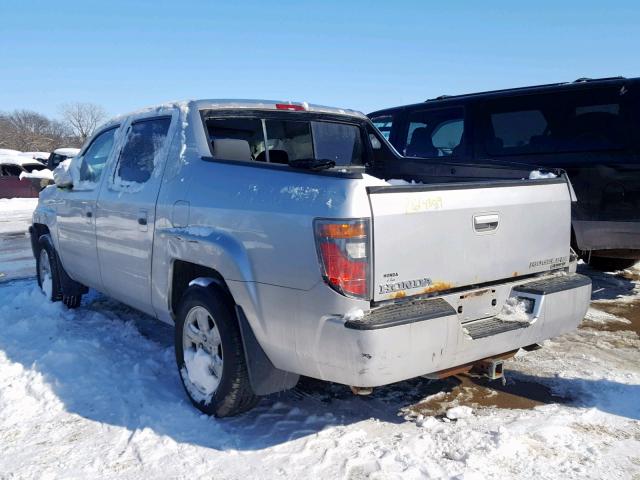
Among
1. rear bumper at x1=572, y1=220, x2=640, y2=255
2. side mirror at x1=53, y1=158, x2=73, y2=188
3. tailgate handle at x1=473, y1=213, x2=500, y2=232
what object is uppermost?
side mirror at x1=53, y1=158, x2=73, y2=188

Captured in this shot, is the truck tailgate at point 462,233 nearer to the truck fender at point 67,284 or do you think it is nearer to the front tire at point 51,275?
the truck fender at point 67,284

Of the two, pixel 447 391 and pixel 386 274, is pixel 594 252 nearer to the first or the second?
pixel 447 391

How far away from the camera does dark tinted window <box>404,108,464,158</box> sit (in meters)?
6.46

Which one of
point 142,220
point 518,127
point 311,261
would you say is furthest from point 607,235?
point 142,220

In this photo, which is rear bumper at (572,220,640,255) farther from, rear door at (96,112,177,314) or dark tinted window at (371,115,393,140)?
rear door at (96,112,177,314)

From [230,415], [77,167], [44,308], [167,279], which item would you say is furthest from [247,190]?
[44,308]

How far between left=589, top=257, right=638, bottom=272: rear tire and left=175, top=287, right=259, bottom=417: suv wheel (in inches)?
220

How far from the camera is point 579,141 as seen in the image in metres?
5.31

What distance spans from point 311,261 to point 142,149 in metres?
2.18

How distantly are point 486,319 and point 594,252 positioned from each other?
10.2 feet

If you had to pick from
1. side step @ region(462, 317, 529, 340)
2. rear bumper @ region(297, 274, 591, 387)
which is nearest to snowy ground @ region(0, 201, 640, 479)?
rear bumper @ region(297, 274, 591, 387)

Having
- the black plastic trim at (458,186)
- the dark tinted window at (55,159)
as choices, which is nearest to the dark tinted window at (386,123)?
the black plastic trim at (458,186)

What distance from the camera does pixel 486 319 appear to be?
3072mm

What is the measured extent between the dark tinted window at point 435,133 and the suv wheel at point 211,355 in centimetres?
405
